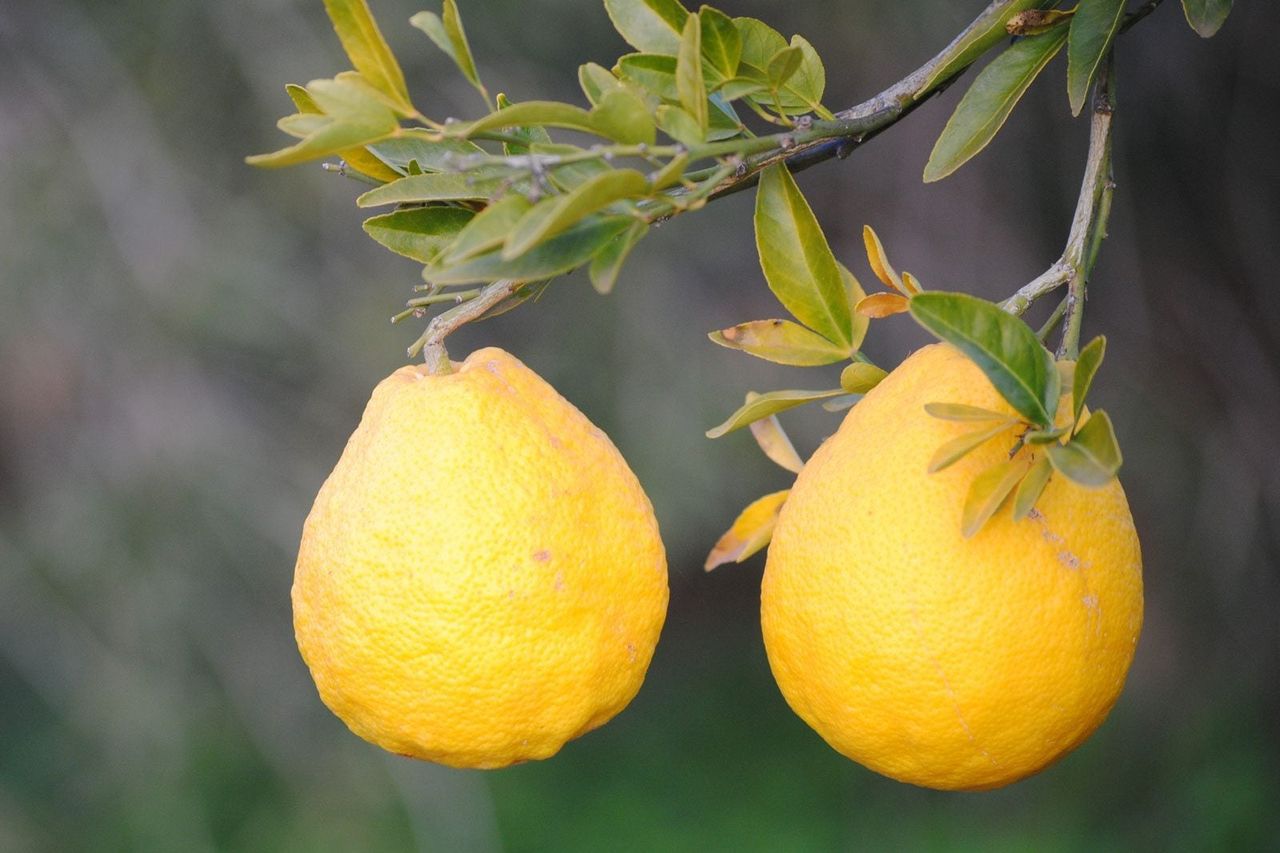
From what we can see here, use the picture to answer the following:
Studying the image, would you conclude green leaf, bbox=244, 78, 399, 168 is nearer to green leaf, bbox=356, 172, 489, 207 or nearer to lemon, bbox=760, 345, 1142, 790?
green leaf, bbox=356, 172, 489, 207

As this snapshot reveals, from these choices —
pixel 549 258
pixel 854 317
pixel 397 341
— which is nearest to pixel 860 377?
pixel 854 317

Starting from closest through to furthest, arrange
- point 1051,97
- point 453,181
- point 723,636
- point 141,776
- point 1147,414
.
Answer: point 453,181 → point 1051,97 → point 1147,414 → point 141,776 → point 723,636

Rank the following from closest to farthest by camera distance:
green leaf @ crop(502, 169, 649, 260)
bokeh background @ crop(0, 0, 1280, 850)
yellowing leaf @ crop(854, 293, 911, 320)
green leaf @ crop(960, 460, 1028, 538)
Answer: green leaf @ crop(502, 169, 649, 260) < green leaf @ crop(960, 460, 1028, 538) < yellowing leaf @ crop(854, 293, 911, 320) < bokeh background @ crop(0, 0, 1280, 850)

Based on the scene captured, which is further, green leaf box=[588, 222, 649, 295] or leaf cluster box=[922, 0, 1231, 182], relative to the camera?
leaf cluster box=[922, 0, 1231, 182]

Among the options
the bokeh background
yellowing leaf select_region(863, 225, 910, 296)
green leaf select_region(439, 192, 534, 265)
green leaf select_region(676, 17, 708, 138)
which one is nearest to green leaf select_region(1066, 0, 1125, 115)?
yellowing leaf select_region(863, 225, 910, 296)

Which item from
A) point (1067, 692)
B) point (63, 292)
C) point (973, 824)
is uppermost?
point (63, 292)

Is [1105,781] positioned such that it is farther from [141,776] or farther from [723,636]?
[141,776]

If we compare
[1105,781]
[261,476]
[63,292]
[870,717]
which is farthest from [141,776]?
[870,717]
